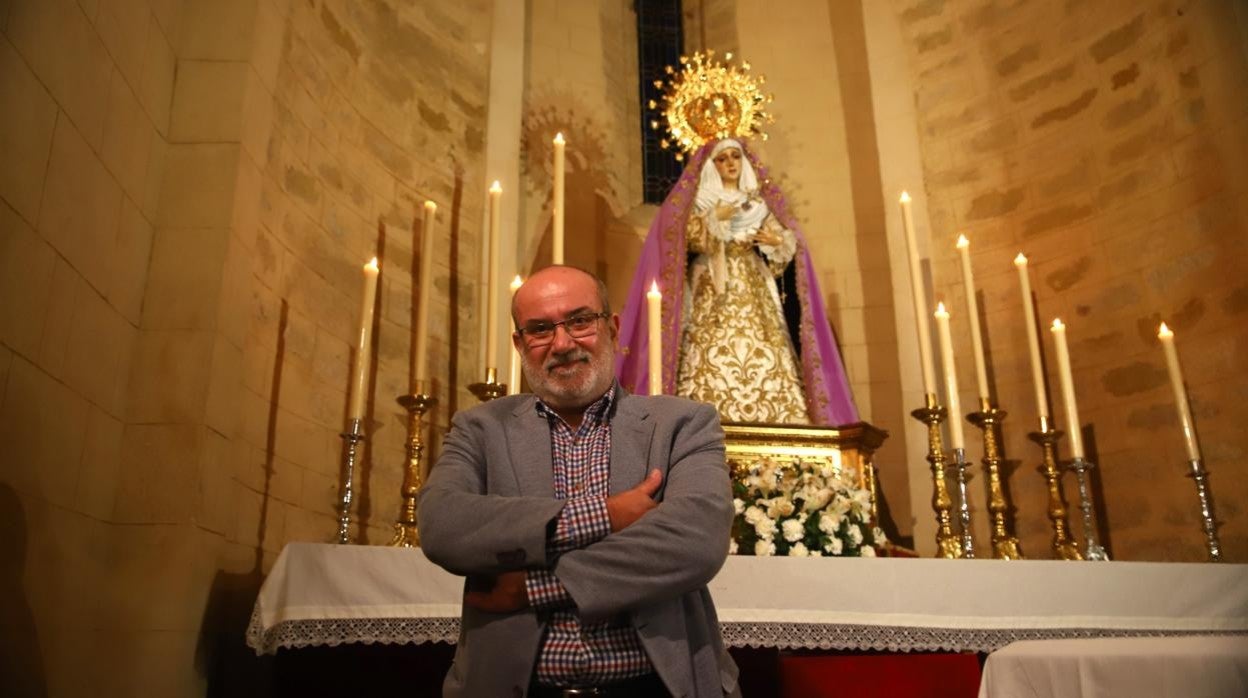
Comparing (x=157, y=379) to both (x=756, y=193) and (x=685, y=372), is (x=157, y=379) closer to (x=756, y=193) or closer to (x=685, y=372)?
(x=685, y=372)

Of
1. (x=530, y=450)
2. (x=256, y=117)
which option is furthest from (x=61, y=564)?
(x=256, y=117)

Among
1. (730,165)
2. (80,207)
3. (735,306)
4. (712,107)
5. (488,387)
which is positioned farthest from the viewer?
(712,107)

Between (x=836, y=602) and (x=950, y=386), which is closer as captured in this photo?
(x=836, y=602)

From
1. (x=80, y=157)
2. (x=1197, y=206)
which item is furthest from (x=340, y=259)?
(x=1197, y=206)

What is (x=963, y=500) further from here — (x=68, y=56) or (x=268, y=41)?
(x=68, y=56)

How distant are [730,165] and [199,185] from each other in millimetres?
2543

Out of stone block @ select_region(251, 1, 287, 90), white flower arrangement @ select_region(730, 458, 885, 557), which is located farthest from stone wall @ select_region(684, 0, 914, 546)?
stone block @ select_region(251, 1, 287, 90)

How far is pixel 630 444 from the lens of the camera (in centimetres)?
195

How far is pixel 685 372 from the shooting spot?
453cm

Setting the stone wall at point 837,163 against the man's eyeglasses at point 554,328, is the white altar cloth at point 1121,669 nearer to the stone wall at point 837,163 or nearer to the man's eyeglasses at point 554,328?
the man's eyeglasses at point 554,328

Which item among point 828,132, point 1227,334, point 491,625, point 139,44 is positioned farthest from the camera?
point 828,132

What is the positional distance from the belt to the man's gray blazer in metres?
0.06

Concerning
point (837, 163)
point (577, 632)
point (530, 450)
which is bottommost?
point (577, 632)

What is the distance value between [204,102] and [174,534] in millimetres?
1524
